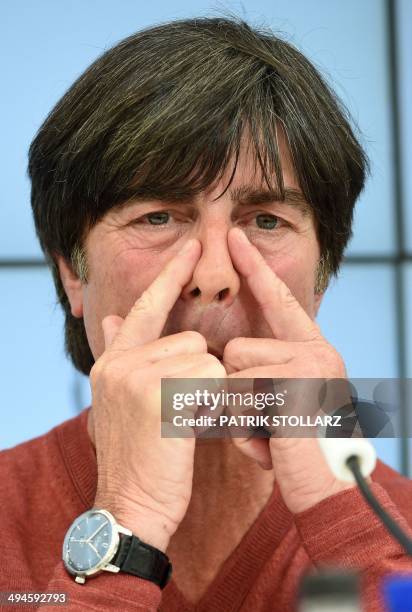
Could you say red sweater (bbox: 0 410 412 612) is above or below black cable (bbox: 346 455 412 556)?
below

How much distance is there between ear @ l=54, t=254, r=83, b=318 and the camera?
152 cm

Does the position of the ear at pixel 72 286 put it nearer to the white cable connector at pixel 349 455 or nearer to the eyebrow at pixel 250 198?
the eyebrow at pixel 250 198

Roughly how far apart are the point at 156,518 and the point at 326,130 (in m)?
0.65

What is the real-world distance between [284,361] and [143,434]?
21 centimetres

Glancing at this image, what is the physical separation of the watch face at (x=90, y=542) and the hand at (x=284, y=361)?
220 mm

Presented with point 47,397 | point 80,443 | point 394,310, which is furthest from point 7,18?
point 80,443

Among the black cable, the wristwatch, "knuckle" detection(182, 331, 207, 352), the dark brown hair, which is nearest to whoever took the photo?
the black cable

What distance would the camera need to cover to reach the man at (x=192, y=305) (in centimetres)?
114

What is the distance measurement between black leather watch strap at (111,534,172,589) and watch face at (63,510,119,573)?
12mm

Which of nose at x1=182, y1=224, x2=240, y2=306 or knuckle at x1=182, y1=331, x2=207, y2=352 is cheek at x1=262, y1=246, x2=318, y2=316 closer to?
nose at x1=182, y1=224, x2=240, y2=306

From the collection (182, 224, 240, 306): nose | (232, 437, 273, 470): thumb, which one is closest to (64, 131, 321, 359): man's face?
(182, 224, 240, 306): nose

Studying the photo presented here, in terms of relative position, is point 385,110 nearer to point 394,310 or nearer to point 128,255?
point 394,310

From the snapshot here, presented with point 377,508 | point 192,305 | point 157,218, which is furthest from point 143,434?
point 377,508

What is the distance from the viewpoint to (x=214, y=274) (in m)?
1.24
